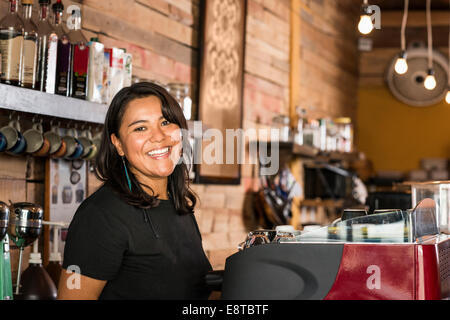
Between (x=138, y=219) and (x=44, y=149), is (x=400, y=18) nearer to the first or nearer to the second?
(x=44, y=149)

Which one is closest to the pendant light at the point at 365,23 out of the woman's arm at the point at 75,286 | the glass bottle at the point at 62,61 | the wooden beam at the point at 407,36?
the glass bottle at the point at 62,61

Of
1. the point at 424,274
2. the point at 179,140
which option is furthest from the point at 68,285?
the point at 424,274

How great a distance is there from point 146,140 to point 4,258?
0.63 metres

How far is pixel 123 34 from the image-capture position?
311cm

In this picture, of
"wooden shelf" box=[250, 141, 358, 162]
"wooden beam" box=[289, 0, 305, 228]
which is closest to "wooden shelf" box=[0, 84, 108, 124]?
"wooden shelf" box=[250, 141, 358, 162]

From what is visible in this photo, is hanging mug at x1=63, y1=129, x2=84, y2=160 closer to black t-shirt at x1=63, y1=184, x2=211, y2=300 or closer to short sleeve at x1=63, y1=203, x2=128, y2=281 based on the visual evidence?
black t-shirt at x1=63, y1=184, x2=211, y2=300

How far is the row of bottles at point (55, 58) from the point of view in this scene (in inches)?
85.0

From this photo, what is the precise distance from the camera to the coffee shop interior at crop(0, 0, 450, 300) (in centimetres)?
233

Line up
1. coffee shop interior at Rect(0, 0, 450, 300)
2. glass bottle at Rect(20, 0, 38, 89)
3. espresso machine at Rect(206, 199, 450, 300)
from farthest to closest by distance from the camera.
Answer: coffee shop interior at Rect(0, 0, 450, 300) → glass bottle at Rect(20, 0, 38, 89) → espresso machine at Rect(206, 199, 450, 300)

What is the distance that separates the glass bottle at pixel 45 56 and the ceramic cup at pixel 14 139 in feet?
0.58

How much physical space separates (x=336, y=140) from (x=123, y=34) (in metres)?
3.16

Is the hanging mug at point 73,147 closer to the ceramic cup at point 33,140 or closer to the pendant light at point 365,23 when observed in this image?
the ceramic cup at point 33,140

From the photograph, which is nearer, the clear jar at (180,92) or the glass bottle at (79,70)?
the glass bottle at (79,70)

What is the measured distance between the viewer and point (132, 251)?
65.4 inches
